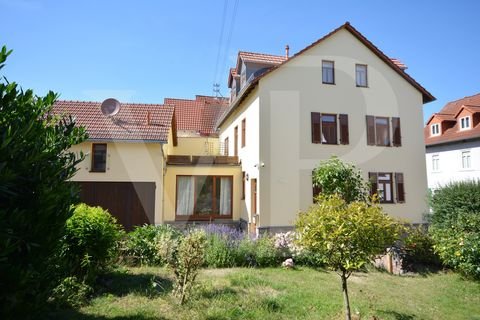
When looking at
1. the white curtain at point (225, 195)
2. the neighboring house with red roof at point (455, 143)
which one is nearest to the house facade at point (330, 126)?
the white curtain at point (225, 195)

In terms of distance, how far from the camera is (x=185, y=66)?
1182 cm

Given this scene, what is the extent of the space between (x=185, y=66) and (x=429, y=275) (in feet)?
37.7

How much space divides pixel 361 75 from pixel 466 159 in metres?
15.4

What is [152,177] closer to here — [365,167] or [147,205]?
[147,205]

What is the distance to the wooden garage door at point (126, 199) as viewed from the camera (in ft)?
46.6

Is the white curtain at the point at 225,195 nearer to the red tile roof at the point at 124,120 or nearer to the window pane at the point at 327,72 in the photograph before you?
the red tile roof at the point at 124,120

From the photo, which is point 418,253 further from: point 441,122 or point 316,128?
point 441,122

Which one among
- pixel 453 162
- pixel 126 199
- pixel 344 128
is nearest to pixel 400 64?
pixel 344 128

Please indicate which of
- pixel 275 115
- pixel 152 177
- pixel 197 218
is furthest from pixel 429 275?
pixel 152 177

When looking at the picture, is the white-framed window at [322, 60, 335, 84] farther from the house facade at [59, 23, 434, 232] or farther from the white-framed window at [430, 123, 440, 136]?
the white-framed window at [430, 123, 440, 136]

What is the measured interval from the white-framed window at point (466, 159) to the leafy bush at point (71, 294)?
27.8 meters

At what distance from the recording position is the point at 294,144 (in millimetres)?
14336

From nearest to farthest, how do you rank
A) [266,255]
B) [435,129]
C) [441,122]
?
[266,255], [441,122], [435,129]

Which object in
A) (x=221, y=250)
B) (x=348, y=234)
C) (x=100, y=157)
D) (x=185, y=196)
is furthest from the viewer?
(x=185, y=196)
